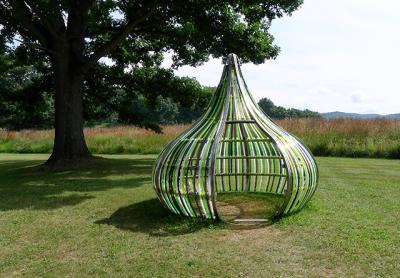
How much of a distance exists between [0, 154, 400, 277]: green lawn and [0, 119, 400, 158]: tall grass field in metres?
7.67

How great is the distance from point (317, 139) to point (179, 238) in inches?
503

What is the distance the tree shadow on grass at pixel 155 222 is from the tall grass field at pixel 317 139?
10.4 meters

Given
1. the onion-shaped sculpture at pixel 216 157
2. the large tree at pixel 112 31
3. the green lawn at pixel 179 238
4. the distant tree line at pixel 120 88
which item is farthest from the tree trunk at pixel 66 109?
the onion-shaped sculpture at pixel 216 157

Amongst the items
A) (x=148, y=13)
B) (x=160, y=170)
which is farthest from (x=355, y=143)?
(x=160, y=170)

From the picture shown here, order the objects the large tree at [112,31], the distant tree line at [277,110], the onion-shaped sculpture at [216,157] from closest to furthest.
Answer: the onion-shaped sculpture at [216,157]
the large tree at [112,31]
the distant tree line at [277,110]

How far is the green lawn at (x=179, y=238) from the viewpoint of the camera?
473 centimetres

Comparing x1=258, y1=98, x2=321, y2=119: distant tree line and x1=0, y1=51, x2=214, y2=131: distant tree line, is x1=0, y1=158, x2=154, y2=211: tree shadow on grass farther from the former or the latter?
x1=258, y1=98, x2=321, y2=119: distant tree line

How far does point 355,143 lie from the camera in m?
17.0

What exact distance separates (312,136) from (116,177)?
9192mm

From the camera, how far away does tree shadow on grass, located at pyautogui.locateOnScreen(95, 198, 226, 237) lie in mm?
6117

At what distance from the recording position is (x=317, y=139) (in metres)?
17.5

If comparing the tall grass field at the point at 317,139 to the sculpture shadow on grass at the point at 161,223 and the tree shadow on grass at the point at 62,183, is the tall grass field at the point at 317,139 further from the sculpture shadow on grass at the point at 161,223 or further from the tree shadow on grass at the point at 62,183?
the sculpture shadow on grass at the point at 161,223

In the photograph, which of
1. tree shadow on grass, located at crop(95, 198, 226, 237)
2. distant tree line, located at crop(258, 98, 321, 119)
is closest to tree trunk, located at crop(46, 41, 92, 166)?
tree shadow on grass, located at crop(95, 198, 226, 237)

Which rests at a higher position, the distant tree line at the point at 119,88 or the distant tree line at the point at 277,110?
the distant tree line at the point at 277,110
